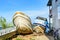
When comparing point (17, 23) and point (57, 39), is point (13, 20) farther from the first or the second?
point (57, 39)

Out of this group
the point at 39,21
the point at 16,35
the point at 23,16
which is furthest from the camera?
the point at 39,21

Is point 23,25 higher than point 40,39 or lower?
higher

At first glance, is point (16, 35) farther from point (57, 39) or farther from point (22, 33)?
point (57, 39)

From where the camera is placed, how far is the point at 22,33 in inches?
651

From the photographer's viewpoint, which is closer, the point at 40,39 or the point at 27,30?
the point at 40,39

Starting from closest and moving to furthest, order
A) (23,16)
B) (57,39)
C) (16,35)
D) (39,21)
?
(57,39)
(16,35)
(23,16)
(39,21)

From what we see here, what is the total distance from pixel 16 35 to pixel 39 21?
22.9 ft

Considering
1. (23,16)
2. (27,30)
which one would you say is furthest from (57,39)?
(23,16)

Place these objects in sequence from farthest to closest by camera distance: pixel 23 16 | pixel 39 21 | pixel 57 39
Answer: pixel 39 21
pixel 23 16
pixel 57 39

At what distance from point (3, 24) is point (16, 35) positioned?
1924 millimetres

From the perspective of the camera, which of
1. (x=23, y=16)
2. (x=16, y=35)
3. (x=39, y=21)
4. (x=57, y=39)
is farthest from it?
(x=39, y=21)

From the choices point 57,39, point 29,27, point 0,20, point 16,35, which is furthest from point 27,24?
point 57,39

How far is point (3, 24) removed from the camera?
17.0 metres

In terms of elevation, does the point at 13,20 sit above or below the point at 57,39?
above
